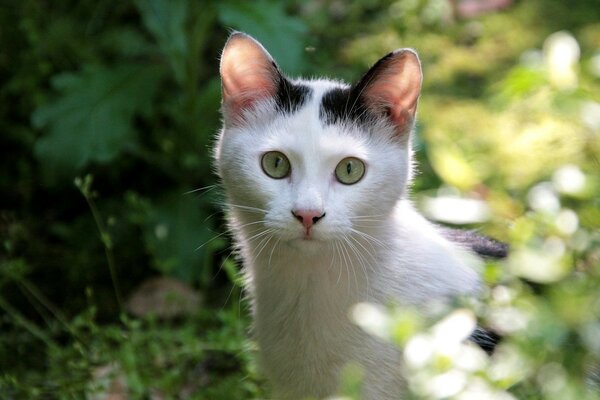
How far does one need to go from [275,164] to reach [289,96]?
229 mm

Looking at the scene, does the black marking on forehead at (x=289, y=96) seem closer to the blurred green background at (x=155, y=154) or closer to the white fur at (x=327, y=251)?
the white fur at (x=327, y=251)

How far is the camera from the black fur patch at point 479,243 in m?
2.60

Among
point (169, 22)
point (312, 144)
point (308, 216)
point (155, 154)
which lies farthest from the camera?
point (155, 154)

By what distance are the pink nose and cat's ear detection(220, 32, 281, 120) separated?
448 mm

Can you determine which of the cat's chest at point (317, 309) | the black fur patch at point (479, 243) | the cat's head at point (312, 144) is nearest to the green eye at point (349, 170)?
the cat's head at point (312, 144)

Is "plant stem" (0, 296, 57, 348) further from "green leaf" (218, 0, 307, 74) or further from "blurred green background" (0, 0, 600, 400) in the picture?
"green leaf" (218, 0, 307, 74)

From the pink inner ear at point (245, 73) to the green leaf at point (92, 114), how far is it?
147 centimetres

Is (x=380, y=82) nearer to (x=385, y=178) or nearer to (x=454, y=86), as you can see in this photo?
(x=385, y=178)

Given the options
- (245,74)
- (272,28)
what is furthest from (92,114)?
(245,74)

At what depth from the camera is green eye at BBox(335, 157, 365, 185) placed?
2.32m

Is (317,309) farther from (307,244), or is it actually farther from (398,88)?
(398,88)

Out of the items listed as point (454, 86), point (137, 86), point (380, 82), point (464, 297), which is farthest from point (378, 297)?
point (454, 86)

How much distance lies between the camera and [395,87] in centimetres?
245

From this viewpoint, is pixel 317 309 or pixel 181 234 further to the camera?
pixel 181 234
